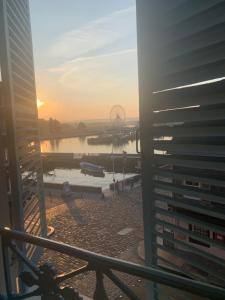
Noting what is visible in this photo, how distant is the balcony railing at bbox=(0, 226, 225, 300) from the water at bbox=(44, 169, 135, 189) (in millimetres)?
34340

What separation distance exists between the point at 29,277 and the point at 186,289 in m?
0.96

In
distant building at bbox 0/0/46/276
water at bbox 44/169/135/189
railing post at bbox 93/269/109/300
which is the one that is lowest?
water at bbox 44/169/135/189

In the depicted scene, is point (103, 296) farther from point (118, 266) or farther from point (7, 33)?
point (7, 33)

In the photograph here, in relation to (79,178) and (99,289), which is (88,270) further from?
(79,178)

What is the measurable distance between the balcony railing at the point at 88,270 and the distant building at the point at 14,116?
139cm

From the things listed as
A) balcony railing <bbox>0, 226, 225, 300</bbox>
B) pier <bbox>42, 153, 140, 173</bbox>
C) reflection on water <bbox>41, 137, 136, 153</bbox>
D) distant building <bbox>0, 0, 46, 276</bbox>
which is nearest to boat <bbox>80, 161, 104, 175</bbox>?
pier <bbox>42, 153, 140, 173</bbox>

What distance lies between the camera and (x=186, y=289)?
3.89 ft

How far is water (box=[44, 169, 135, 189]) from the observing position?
38.6 metres

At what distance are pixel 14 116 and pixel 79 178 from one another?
40.4 meters

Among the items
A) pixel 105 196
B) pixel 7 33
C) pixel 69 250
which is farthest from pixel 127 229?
pixel 69 250

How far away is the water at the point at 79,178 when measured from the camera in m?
38.6

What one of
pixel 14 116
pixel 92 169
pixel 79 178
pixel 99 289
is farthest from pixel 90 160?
pixel 99 289

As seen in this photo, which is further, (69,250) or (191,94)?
(191,94)

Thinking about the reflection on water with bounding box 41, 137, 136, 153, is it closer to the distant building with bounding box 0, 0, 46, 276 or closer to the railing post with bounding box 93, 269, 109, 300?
the distant building with bounding box 0, 0, 46, 276
